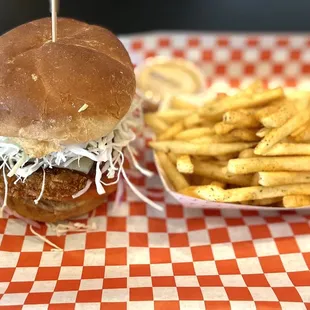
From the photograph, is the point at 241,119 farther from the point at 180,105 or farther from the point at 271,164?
the point at 180,105

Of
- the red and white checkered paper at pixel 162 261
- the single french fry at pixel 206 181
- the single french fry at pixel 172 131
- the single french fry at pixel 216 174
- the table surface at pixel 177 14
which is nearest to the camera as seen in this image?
the red and white checkered paper at pixel 162 261

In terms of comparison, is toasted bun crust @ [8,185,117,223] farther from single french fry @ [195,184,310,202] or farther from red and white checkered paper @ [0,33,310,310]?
single french fry @ [195,184,310,202]

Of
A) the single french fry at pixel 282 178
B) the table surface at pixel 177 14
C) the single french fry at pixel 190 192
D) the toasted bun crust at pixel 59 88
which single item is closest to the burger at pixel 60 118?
the toasted bun crust at pixel 59 88

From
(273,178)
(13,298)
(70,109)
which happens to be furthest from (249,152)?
(13,298)

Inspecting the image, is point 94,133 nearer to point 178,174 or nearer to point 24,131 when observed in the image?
point 24,131

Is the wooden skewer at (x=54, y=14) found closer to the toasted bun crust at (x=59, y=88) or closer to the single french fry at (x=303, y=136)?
the toasted bun crust at (x=59, y=88)

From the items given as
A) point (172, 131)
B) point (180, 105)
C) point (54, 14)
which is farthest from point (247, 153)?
point (54, 14)
